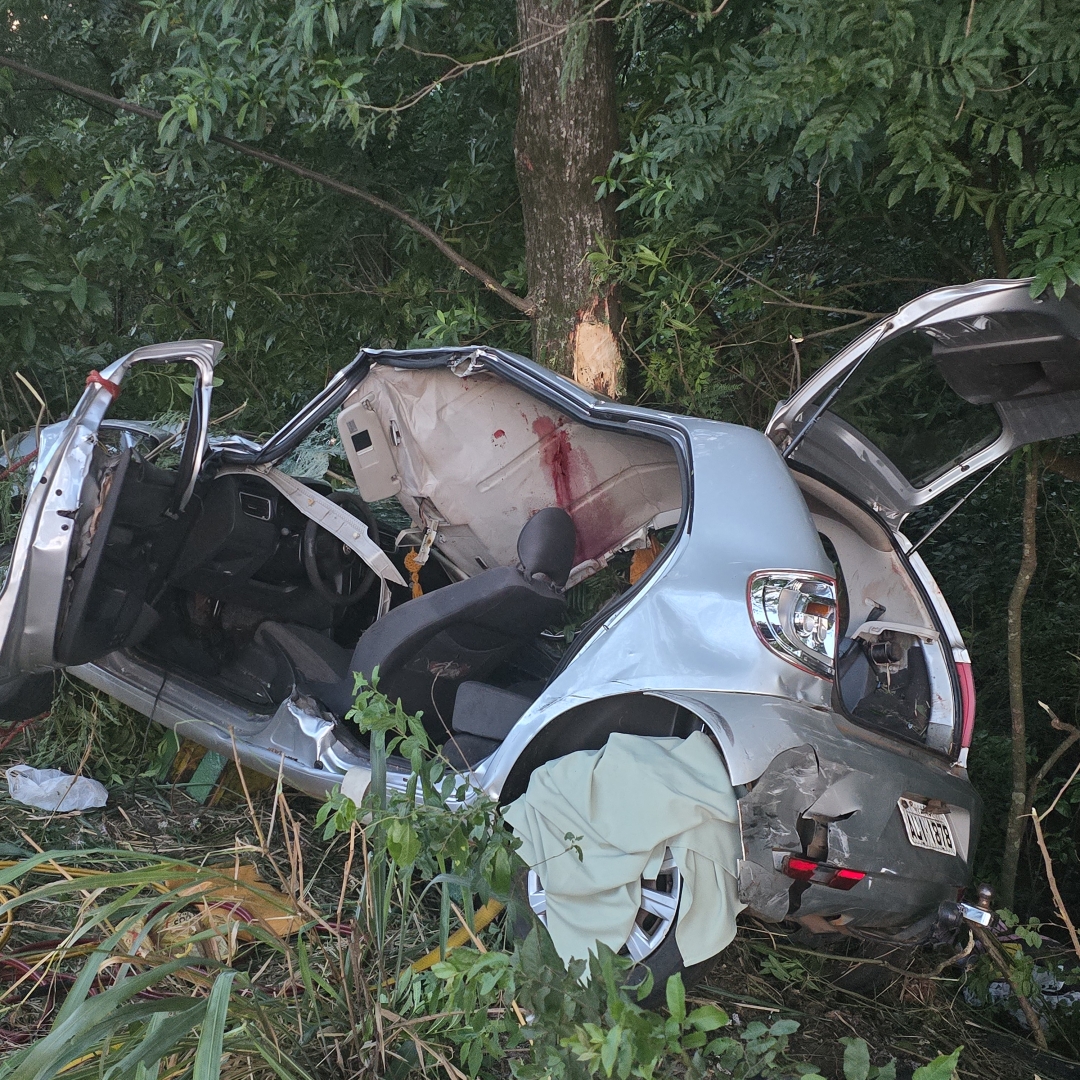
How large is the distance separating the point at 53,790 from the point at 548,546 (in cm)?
211

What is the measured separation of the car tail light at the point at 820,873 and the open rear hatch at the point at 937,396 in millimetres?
1437

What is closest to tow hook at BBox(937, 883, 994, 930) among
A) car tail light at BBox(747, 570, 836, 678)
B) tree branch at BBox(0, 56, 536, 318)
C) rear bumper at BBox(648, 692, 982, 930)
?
rear bumper at BBox(648, 692, 982, 930)

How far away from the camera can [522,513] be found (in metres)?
3.82

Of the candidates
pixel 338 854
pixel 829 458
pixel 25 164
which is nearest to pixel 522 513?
pixel 829 458

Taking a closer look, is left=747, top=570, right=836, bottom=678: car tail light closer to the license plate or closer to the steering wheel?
the license plate

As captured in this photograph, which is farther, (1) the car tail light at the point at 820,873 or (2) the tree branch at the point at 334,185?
(2) the tree branch at the point at 334,185

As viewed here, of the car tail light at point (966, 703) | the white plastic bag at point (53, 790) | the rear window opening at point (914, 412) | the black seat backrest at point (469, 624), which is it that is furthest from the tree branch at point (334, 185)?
the white plastic bag at point (53, 790)

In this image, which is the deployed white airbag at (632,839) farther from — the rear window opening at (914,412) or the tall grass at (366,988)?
the rear window opening at (914,412)

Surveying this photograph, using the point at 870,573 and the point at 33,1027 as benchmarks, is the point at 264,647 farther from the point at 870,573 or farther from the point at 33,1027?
the point at 870,573

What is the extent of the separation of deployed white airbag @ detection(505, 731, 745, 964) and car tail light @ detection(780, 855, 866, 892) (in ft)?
0.39

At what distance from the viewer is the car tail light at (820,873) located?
2076 millimetres

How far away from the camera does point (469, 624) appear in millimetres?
3172

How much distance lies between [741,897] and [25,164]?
15.2 feet

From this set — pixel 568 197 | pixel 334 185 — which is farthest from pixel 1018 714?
pixel 334 185
